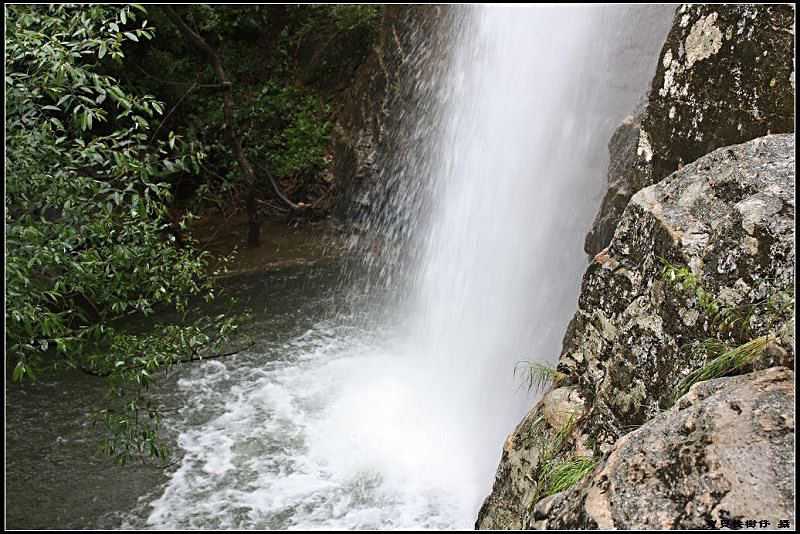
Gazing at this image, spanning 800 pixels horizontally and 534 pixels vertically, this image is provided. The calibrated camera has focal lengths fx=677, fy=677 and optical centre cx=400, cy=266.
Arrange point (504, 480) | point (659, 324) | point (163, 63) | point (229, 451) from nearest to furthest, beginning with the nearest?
point (659, 324) < point (504, 480) < point (229, 451) < point (163, 63)

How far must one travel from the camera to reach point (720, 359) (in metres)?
2.44

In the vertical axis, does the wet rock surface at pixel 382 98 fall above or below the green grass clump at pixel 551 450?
above

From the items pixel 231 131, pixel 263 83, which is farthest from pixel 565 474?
pixel 263 83

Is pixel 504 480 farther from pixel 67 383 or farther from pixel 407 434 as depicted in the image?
pixel 67 383

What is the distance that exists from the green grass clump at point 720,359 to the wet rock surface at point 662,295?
0.14ft

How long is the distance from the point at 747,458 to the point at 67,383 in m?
6.16

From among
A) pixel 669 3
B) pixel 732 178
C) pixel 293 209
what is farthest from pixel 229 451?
pixel 669 3

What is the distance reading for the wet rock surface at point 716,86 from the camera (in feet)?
10.9

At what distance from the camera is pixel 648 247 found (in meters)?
3.01

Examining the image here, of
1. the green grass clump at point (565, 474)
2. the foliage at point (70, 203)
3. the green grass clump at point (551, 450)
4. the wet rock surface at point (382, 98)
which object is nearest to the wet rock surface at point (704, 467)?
the green grass clump at point (565, 474)

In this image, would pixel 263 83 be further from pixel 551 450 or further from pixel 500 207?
pixel 551 450

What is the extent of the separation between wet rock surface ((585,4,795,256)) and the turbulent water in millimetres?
2732

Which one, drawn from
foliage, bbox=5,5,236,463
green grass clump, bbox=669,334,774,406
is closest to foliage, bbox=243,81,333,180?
foliage, bbox=5,5,236,463

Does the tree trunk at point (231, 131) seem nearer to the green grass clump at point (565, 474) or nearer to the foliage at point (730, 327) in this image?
the green grass clump at point (565, 474)
